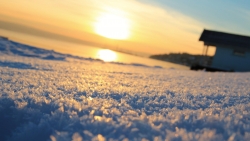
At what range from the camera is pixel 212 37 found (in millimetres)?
15555

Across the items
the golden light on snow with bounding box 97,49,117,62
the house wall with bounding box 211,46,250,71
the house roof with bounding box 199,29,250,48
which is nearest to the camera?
the golden light on snow with bounding box 97,49,117,62

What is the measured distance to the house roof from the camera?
15008 mm

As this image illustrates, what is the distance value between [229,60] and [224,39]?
1.37 metres

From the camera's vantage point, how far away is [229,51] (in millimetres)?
15070

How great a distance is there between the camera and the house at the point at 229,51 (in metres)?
14.8

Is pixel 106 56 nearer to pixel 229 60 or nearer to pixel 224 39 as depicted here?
pixel 224 39

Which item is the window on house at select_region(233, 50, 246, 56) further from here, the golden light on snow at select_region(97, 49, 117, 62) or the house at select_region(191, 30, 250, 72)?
the golden light on snow at select_region(97, 49, 117, 62)

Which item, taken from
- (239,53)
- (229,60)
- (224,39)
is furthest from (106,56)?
(239,53)

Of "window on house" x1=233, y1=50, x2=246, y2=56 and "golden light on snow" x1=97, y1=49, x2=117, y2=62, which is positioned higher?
"window on house" x1=233, y1=50, x2=246, y2=56

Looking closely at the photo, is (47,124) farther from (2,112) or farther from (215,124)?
(215,124)

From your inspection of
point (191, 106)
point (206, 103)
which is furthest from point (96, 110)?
point (206, 103)

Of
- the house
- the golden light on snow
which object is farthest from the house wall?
the golden light on snow

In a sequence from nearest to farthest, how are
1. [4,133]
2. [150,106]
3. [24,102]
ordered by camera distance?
[4,133], [24,102], [150,106]

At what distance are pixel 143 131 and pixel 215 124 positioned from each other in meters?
A: 0.21
